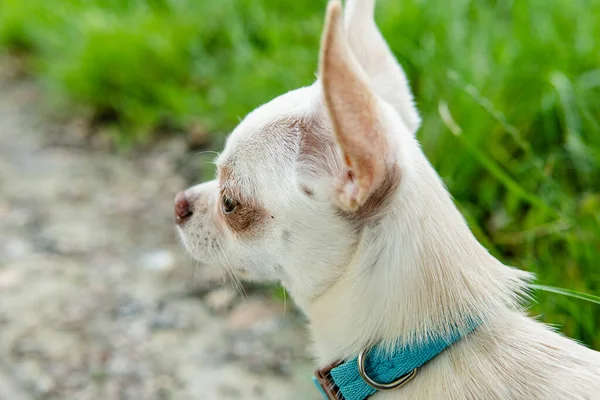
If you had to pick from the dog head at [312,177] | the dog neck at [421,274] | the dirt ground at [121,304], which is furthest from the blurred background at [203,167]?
the dog neck at [421,274]

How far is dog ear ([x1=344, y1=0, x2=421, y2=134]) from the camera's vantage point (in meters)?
1.70

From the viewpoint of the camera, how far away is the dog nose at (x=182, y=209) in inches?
73.9

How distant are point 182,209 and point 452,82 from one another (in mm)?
1575

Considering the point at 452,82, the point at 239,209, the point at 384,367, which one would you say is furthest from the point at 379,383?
the point at 452,82

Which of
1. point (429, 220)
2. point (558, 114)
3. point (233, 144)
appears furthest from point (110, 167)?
point (429, 220)

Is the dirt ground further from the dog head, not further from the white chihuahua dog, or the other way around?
the white chihuahua dog

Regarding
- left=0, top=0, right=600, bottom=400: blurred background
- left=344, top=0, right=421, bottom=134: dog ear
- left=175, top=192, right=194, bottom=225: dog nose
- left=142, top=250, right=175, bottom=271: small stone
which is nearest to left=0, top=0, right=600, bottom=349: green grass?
left=0, top=0, right=600, bottom=400: blurred background

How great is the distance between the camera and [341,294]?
4.97 ft

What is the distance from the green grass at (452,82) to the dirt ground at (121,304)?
1.48 feet

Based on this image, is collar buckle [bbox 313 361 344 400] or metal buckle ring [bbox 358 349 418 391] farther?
collar buckle [bbox 313 361 344 400]

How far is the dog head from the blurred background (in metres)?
0.46

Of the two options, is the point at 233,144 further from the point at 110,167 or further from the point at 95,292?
the point at 110,167

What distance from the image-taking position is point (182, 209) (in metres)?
1.89

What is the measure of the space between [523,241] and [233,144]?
147 cm
